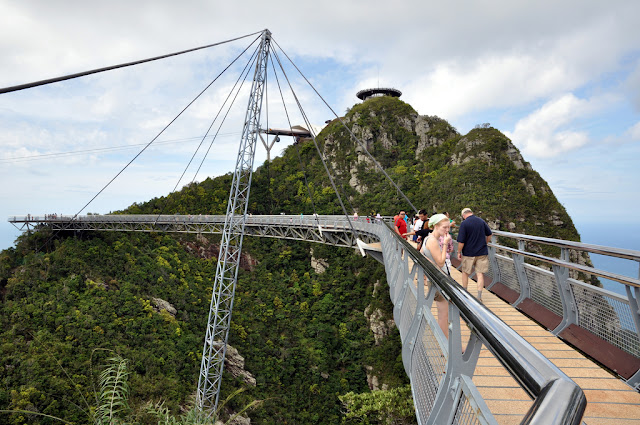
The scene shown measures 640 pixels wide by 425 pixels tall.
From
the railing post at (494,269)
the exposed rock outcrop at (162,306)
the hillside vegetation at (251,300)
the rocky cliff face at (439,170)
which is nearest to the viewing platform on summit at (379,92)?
the rocky cliff face at (439,170)

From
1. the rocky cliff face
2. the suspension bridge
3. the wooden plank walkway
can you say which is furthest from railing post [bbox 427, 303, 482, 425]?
the rocky cliff face

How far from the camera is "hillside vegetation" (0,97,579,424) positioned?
19.7m

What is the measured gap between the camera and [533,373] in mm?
1059

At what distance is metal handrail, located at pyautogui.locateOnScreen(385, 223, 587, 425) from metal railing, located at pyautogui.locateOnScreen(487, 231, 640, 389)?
8.83 ft

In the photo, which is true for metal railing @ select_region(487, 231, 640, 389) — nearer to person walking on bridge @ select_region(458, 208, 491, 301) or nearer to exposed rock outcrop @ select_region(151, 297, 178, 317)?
person walking on bridge @ select_region(458, 208, 491, 301)

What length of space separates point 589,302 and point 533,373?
4140 mm

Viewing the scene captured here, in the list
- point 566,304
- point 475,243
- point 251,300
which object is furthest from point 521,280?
point 251,300

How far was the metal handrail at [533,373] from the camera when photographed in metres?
0.85

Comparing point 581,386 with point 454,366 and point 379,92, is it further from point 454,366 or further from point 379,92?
point 379,92

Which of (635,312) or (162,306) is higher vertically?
(635,312)

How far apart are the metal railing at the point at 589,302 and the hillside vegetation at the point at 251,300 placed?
1372cm

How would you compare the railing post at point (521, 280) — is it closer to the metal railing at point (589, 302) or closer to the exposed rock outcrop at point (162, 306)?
the metal railing at point (589, 302)

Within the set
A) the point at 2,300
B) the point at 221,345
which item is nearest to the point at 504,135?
the point at 221,345

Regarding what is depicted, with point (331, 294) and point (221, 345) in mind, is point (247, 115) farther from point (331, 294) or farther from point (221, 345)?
Answer: point (331, 294)
